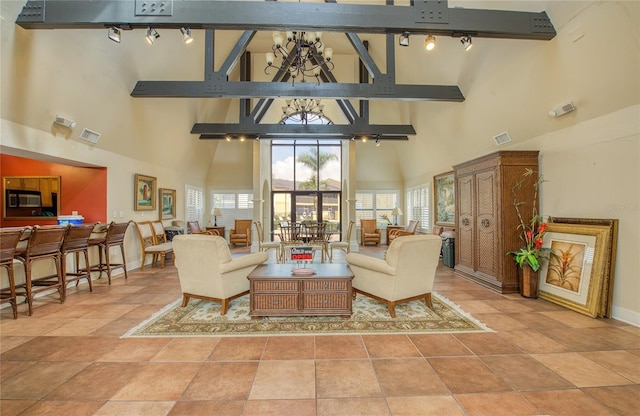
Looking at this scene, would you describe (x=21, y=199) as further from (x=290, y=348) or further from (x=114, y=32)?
(x=290, y=348)

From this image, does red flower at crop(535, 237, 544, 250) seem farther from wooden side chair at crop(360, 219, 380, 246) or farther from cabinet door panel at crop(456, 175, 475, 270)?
wooden side chair at crop(360, 219, 380, 246)

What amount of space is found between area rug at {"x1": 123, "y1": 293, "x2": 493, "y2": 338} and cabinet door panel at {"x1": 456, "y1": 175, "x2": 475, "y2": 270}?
1.87 meters

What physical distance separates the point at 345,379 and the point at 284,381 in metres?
0.47

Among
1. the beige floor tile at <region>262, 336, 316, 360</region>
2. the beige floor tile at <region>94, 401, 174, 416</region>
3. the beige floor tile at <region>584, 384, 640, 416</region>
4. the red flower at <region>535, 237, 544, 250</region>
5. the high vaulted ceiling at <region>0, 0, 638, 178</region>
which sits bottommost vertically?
the beige floor tile at <region>584, 384, 640, 416</region>

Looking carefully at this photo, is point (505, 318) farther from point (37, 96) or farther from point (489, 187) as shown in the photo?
point (37, 96)

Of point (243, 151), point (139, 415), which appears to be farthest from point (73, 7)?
point (243, 151)

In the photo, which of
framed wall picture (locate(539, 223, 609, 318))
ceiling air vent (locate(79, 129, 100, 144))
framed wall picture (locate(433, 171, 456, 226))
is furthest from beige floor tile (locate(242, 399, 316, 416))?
framed wall picture (locate(433, 171, 456, 226))

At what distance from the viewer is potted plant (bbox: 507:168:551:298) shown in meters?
3.98

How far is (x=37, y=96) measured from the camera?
3.67 metres

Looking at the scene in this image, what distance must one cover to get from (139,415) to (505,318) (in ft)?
12.2

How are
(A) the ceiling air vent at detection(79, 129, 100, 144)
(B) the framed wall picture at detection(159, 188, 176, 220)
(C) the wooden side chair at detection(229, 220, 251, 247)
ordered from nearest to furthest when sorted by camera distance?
1. (A) the ceiling air vent at detection(79, 129, 100, 144)
2. (B) the framed wall picture at detection(159, 188, 176, 220)
3. (C) the wooden side chair at detection(229, 220, 251, 247)

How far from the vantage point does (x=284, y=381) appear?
2.11m

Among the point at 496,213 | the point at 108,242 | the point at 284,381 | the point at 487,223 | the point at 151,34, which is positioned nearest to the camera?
the point at 284,381

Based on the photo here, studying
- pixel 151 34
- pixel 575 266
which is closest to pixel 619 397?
pixel 575 266
